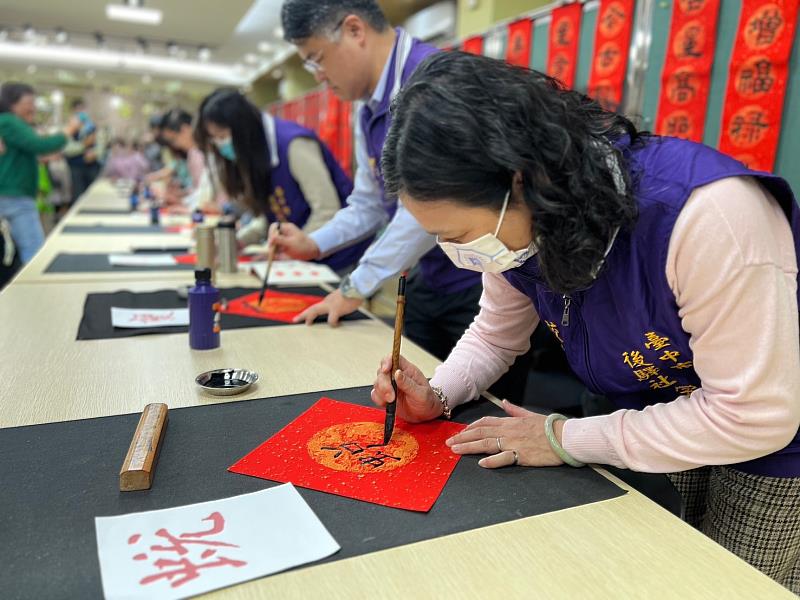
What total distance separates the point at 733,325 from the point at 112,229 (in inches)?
127

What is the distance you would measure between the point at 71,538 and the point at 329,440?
1.14ft

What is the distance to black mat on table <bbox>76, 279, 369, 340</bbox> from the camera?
138cm

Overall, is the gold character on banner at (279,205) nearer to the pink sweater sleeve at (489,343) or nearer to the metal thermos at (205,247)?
the metal thermos at (205,247)

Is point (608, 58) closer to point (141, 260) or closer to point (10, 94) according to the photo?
point (141, 260)

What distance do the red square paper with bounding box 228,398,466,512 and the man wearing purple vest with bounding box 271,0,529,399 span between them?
55 cm

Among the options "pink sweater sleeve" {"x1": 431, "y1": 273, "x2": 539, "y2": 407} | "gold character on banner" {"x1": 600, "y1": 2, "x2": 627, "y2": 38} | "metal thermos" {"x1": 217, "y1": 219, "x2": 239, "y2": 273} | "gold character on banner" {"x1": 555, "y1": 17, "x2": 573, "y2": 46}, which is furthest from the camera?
"gold character on banner" {"x1": 555, "y1": 17, "x2": 573, "y2": 46}

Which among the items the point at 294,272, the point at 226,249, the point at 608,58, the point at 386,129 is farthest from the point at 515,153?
the point at 608,58

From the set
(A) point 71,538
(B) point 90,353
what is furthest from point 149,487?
(B) point 90,353

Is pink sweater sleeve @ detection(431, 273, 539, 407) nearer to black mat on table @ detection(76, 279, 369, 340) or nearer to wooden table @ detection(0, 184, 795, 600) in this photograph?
wooden table @ detection(0, 184, 795, 600)

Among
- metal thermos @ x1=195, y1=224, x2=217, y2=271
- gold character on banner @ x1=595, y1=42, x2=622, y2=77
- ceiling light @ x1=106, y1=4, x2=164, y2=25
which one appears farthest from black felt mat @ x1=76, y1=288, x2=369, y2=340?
ceiling light @ x1=106, y1=4, x2=164, y2=25

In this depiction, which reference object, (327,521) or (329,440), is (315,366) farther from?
(327,521)

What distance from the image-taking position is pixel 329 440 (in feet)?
2.86

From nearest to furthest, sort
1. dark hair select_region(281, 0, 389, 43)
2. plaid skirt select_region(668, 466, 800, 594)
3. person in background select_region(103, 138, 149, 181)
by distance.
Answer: plaid skirt select_region(668, 466, 800, 594)
dark hair select_region(281, 0, 389, 43)
person in background select_region(103, 138, 149, 181)

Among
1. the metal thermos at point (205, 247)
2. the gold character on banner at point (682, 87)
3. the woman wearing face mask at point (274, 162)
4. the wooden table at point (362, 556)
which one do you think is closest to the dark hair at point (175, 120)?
the woman wearing face mask at point (274, 162)
